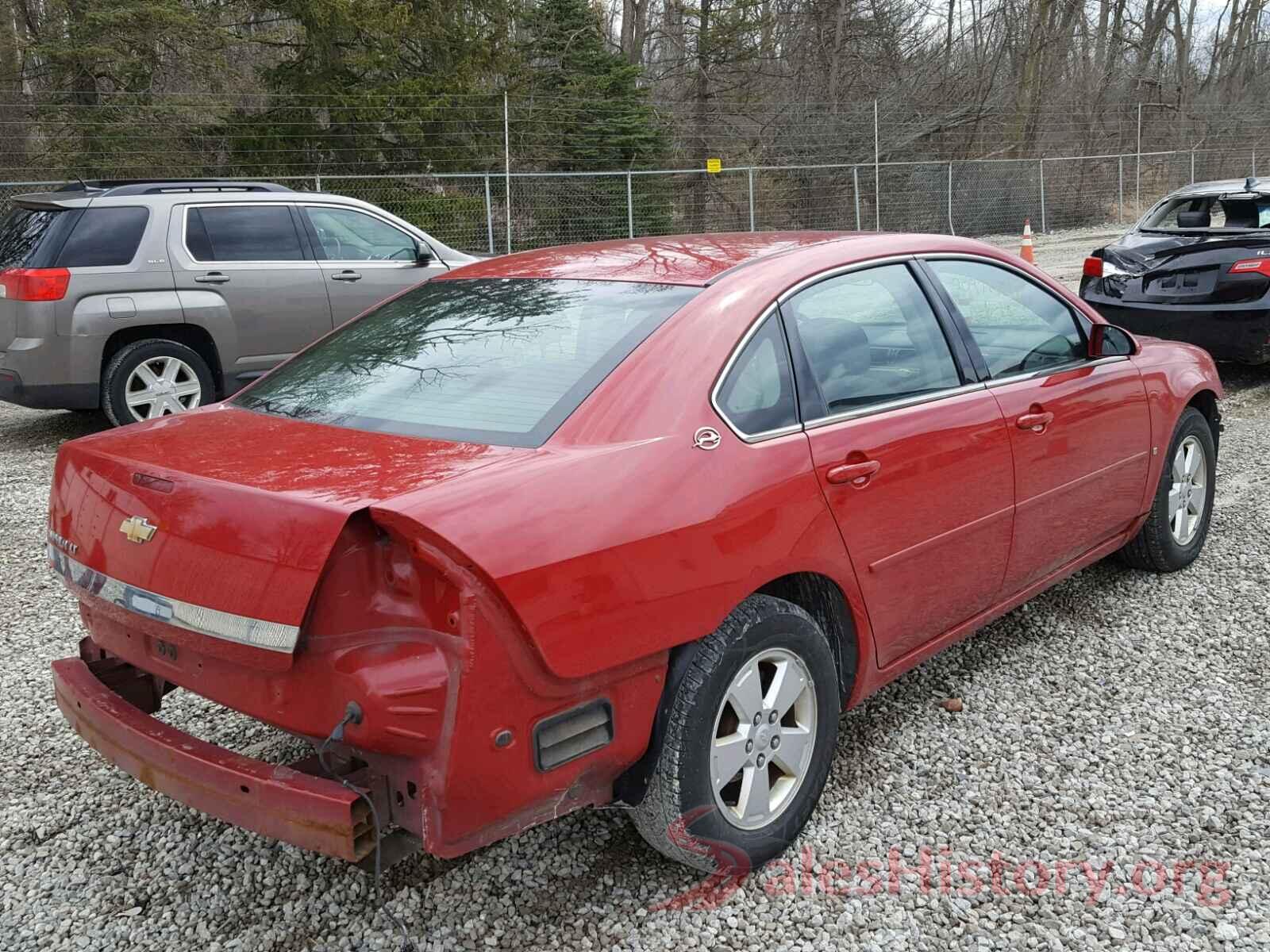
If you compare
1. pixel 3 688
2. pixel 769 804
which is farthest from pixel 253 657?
pixel 3 688

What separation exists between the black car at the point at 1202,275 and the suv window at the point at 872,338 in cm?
565

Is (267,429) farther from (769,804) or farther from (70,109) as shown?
(70,109)

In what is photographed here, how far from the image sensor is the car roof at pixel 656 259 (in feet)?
10.8

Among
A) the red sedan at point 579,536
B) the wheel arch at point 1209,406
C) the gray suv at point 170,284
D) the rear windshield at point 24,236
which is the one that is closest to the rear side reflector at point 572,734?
the red sedan at point 579,536

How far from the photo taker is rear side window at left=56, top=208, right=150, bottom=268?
7.67m

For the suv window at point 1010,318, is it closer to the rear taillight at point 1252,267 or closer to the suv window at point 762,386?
the suv window at point 762,386

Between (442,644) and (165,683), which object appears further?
(165,683)

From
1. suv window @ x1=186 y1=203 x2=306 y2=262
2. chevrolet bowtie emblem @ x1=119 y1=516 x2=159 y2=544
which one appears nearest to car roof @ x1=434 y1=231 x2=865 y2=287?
chevrolet bowtie emblem @ x1=119 y1=516 x2=159 y2=544

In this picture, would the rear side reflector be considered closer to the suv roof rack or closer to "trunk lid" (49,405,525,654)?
"trunk lid" (49,405,525,654)

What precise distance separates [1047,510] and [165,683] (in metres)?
2.80

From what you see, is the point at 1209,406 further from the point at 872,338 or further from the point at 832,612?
the point at 832,612

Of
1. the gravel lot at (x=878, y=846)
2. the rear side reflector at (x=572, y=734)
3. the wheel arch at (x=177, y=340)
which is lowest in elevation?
the gravel lot at (x=878, y=846)

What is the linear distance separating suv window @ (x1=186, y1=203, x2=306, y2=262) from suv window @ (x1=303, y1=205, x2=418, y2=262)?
213 millimetres

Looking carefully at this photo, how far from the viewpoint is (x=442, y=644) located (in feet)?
7.34
